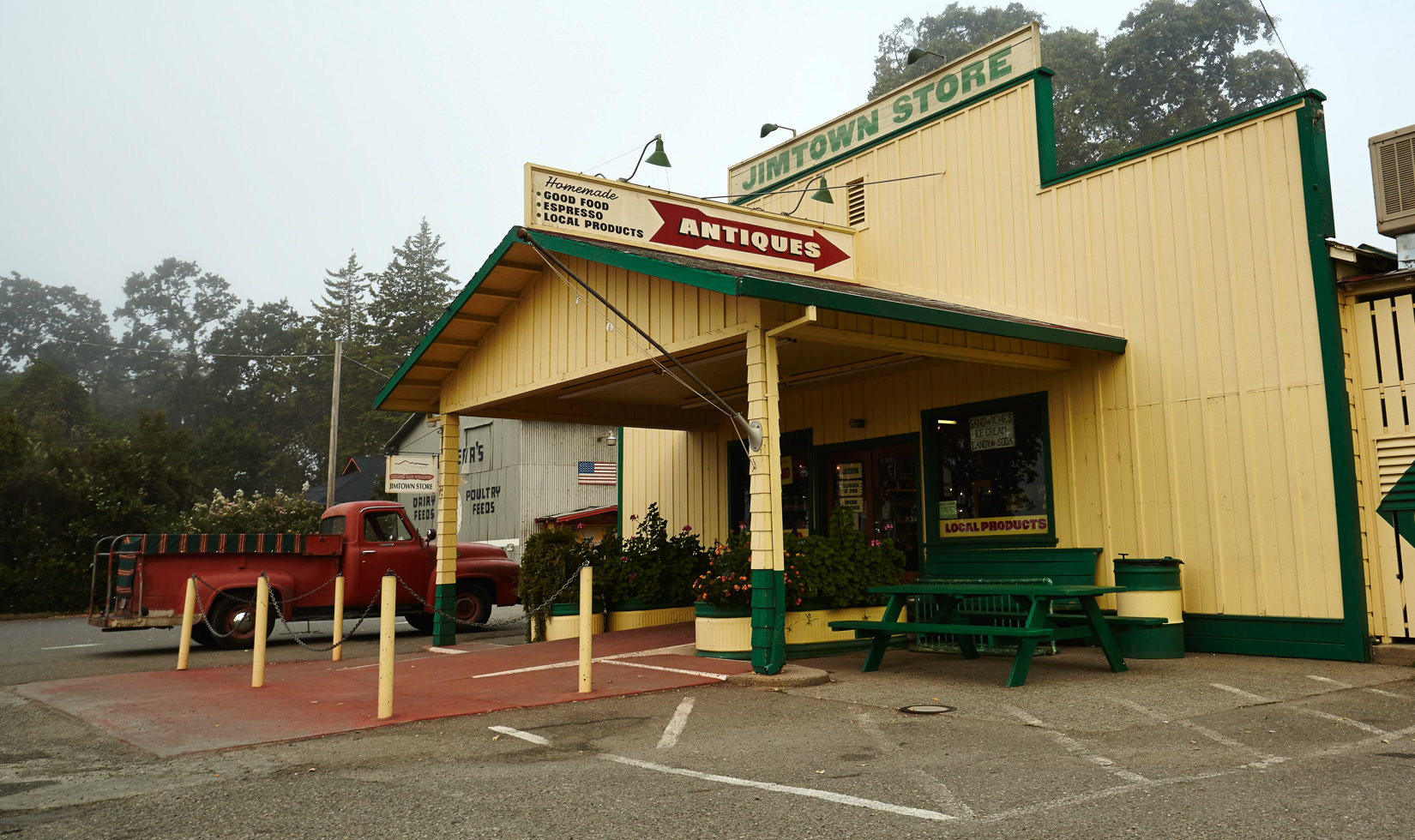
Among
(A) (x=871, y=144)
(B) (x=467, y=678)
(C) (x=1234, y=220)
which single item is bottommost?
(B) (x=467, y=678)

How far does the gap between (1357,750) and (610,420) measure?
10.2 m

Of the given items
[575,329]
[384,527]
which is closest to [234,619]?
[384,527]

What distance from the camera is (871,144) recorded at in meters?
14.3

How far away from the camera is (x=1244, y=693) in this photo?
733 centimetres

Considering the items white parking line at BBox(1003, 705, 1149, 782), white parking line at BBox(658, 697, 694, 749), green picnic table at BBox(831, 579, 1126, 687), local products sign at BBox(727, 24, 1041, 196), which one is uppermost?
local products sign at BBox(727, 24, 1041, 196)

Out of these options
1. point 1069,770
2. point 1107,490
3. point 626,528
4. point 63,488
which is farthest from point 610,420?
point 63,488

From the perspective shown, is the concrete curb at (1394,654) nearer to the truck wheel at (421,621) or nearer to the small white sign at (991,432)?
the small white sign at (991,432)

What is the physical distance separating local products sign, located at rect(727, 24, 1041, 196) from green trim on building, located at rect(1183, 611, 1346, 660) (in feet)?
Result: 21.6

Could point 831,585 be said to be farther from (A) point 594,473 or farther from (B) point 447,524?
(A) point 594,473

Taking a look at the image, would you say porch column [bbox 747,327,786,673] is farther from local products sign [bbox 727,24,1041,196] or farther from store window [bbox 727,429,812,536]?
local products sign [bbox 727,24,1041,196]

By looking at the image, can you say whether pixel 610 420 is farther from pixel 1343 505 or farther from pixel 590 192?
pixel 1343 505

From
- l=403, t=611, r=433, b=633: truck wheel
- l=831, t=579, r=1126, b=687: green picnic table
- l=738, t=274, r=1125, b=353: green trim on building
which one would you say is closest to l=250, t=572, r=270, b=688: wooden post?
l=831, t=579, r=1126, b=687: green picnic table

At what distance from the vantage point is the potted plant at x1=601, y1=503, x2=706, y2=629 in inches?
519

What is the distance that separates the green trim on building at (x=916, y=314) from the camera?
26.2ft
